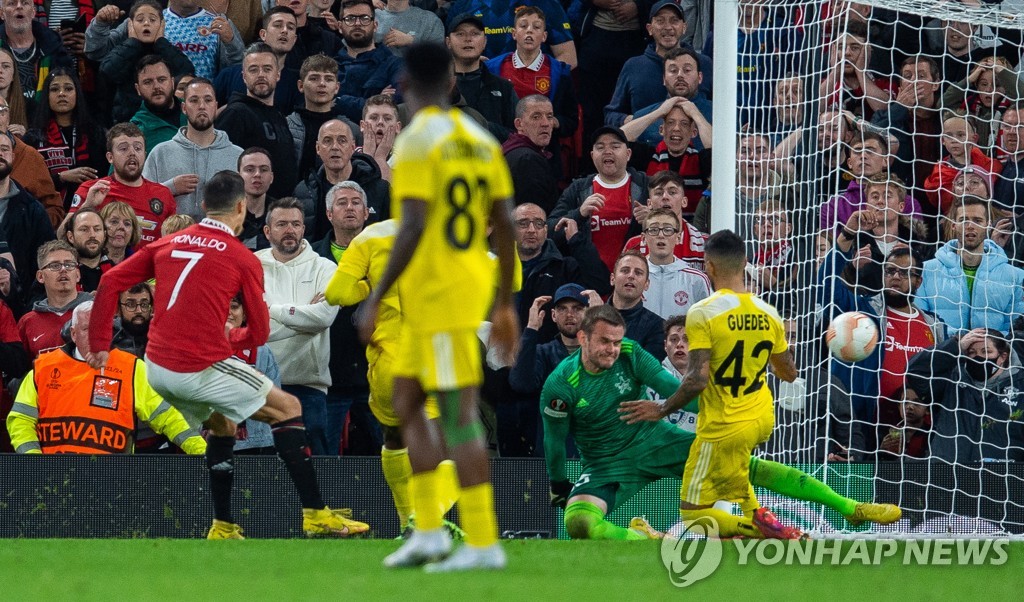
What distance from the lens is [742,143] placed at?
10.3 meters

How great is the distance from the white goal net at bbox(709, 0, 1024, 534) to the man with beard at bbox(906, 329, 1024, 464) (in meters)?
0.01

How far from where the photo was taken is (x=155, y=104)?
11.8m

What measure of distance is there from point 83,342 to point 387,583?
5.05 metres

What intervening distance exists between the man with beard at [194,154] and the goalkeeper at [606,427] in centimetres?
390

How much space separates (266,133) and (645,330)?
3.61 meters

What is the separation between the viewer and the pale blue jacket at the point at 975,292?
34.2ft

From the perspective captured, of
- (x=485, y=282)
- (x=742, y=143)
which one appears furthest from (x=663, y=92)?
(x=485, y=282)

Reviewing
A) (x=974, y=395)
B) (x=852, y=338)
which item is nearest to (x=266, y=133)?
(x=852, y=338)

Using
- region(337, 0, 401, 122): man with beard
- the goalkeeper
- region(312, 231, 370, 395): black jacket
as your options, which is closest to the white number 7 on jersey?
the goalkeeper

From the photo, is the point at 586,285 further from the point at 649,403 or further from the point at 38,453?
the point at 38,453

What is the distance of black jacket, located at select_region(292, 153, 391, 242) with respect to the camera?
11.1m

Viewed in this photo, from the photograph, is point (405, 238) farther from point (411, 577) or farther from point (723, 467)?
point (723, 467)

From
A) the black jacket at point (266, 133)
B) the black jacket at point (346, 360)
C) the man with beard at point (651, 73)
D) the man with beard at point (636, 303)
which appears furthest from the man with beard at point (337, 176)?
the man with beard at point (651, 73)

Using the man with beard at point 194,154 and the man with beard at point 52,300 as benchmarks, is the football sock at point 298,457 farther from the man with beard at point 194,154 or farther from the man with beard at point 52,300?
the man with beard at point 194,154
